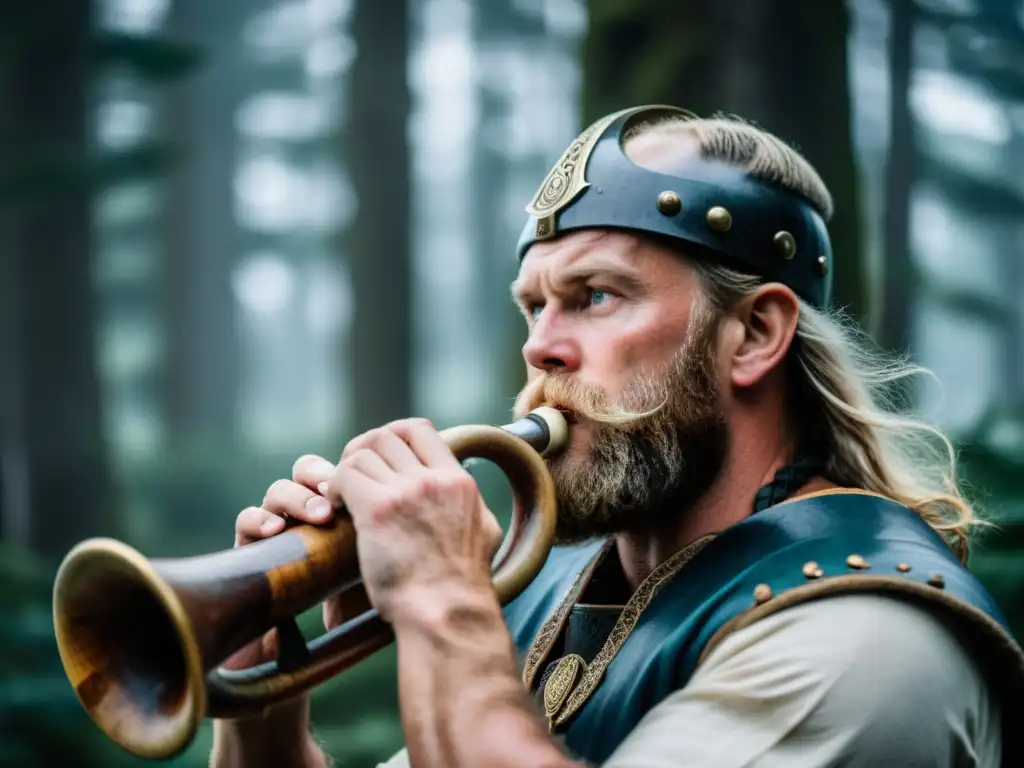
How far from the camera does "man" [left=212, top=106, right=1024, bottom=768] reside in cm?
199

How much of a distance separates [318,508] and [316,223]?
20.9 meters

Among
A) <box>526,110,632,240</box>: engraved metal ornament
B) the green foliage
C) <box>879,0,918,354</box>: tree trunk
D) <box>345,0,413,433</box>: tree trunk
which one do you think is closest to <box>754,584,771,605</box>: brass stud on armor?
<box>526,110,632,240</box>: engraved metal ornament

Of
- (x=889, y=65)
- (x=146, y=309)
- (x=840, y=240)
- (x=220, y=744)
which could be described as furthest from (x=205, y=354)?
(x=220, y=744)

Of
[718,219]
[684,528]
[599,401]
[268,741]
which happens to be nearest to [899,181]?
[718,219]

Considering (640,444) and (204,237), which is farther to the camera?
(204,237)

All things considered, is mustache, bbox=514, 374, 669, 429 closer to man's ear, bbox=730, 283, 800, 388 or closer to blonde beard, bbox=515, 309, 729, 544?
blonde beard, bbox=515, 309, 729, 544

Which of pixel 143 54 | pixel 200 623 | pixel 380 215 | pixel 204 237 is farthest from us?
pixel 204 237

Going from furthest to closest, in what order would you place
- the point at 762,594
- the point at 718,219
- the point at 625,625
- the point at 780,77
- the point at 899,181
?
the point at 899,181 → the point at 780,77 → the point at 718,219 → the point at 625,625 → the point at 762,594

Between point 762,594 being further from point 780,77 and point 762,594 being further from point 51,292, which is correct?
point 51,292

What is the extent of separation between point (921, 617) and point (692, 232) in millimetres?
981

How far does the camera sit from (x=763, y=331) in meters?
2.74

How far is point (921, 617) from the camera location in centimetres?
211

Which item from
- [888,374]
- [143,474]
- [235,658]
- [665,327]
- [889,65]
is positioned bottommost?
[143,474]

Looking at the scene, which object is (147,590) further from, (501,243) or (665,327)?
(501,243)
